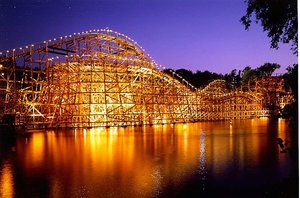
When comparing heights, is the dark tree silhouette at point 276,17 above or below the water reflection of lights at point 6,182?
above

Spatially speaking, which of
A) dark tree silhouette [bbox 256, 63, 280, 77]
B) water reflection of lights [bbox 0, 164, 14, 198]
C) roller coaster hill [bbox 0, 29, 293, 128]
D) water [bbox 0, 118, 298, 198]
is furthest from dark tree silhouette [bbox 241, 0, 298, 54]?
dark tree silhouette [bbox 256, 63, 280, 77]

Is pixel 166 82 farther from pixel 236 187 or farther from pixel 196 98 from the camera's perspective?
pixel 236 187

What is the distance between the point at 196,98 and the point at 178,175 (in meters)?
41.1

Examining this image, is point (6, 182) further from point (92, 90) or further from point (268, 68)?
point (268, 68)

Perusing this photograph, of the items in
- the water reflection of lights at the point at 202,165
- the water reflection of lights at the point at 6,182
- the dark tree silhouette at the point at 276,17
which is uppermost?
the dark tree silhouette at the point at 276,17

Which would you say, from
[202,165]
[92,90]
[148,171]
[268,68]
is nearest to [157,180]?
[148,171]

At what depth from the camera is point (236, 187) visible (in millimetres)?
10742

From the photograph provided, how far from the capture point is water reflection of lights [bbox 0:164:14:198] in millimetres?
10148

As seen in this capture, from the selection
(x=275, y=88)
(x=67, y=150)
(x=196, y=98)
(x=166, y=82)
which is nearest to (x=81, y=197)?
(x=67, y=150)

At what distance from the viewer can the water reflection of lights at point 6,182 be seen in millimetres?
10148

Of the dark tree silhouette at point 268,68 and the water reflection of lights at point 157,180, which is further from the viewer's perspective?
the dark tree silhouette at point 268,68

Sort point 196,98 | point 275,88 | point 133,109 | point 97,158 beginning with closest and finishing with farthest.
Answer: point 97,158
point 133,109
point 196,98
point 275,88

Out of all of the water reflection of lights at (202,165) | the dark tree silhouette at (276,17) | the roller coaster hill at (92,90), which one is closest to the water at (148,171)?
the water reflection of lights at (202,165)

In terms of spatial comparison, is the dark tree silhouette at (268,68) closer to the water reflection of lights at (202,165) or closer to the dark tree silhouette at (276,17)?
the water reflection of lights at (202,165)
